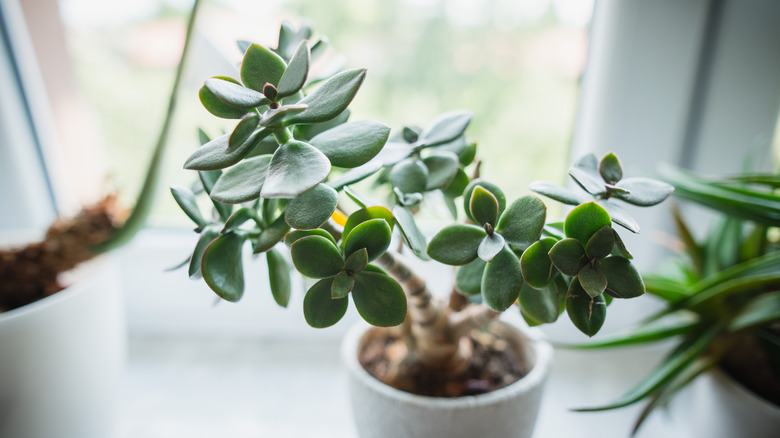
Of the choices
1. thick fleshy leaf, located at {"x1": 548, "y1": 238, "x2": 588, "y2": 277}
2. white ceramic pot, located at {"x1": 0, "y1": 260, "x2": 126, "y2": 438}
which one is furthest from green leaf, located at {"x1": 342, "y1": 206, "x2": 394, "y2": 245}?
white ceramic pot, located at {"x1": 0, "y1": 260, "x2": 126, "y2": 438}

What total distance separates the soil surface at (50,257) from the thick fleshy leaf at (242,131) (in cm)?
44

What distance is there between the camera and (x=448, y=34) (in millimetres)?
734

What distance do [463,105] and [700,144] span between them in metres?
0.34

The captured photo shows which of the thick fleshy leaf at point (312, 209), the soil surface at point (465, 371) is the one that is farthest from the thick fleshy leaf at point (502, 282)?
the soil surface at point (465, 371)

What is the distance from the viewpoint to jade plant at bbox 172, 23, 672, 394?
27 centimetres

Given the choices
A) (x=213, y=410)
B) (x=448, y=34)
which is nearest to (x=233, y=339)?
(x=213, y=410)

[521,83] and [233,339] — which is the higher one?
[521,83]

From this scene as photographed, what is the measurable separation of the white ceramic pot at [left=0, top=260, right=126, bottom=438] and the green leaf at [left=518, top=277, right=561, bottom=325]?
0.45 meters

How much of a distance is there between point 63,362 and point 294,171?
0.41 meters

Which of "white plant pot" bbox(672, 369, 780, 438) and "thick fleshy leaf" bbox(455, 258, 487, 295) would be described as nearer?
"thick fleshy leaf" bbox(455, 258, 487, 295)

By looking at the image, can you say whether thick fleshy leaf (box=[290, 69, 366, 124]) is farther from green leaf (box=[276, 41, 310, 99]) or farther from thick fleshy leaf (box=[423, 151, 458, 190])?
thick fleshy leaf (box=[423, 151, 458, 190])

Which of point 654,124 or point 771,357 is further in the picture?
point 654,124

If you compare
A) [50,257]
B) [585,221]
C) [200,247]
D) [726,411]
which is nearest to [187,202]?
[200,247]

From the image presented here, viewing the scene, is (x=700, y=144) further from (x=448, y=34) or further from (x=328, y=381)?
(x=328, y=381)
